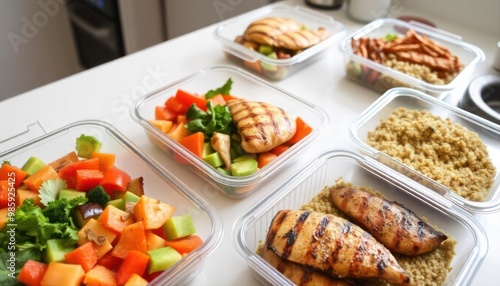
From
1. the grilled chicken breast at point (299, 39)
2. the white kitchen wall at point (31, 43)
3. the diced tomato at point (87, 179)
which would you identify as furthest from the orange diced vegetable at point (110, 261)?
the white kitchen wall at point (31, 43)

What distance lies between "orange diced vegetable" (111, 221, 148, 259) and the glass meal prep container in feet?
0.33

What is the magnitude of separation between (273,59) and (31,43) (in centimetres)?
207

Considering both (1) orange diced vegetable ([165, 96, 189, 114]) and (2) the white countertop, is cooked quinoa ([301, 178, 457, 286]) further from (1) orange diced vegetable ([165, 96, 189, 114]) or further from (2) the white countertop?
(1) orange diced vegetable ([165, 96, 189, 114])

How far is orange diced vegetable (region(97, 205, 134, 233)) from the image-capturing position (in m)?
0.93

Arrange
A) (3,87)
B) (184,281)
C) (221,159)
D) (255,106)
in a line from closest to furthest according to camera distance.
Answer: (184,281), (221,159), (255,106), (3,87)

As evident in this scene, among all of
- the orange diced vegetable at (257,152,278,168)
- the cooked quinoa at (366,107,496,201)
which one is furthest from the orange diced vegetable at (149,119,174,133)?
the cooked quinoa at (366,107,496,201)

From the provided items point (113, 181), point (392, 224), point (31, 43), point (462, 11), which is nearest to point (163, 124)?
point (113, 181)

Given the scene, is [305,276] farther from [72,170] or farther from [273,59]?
[273,59]

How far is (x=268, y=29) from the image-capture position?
5.69 ft

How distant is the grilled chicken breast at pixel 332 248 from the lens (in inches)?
34.2

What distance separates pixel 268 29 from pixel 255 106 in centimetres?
56

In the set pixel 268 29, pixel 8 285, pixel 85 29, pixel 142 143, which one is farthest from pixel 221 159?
pixel 85 29

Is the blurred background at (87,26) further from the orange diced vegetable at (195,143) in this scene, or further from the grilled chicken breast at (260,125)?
the orange diced vegetable at (195,143)

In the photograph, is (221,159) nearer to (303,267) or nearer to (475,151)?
(303,267)
